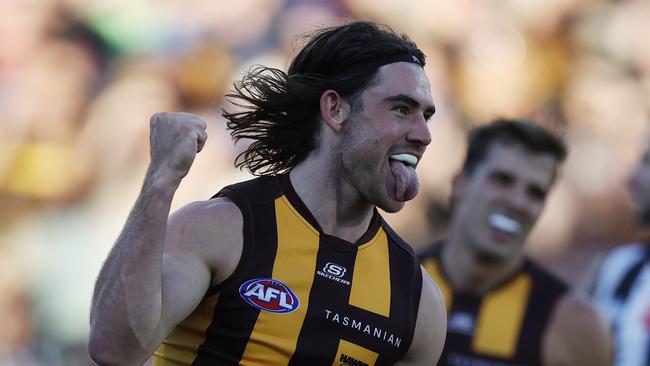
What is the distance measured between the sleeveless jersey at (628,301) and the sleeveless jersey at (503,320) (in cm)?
107

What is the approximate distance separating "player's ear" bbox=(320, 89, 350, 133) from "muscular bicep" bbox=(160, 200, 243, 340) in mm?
523

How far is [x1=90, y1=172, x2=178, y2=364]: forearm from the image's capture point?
3295 millimetres

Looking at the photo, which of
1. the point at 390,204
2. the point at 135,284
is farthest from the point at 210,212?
the point at 390,204

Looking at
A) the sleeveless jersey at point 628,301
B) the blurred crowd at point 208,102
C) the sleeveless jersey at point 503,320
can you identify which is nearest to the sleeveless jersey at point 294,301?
the sleeveless jersey at point 503,320

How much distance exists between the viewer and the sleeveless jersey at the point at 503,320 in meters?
6.36

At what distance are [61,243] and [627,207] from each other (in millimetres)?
5210

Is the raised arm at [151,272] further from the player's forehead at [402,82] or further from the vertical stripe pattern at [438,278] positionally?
the vertical stripe pattern at [438,278]

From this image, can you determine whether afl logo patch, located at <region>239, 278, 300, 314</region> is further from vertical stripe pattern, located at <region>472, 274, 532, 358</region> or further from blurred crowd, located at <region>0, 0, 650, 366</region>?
blurred crowd, located at <region>0, 0, 650, 366</region>

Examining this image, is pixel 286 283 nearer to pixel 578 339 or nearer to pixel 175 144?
pixel 175 144

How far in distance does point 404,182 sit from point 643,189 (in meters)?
4.28

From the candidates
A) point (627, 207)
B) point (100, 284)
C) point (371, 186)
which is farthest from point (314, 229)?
point (627, 207)

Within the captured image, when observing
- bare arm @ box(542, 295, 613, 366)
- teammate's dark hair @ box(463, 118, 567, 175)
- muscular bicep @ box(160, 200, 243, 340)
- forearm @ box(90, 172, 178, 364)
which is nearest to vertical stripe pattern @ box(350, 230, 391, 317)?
muscular bicep @ box(160, 200, 243, 340)

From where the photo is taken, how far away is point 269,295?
3.68 m

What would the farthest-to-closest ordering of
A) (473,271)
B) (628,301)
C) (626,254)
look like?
(626,254) → (628,301) → (473,271)
